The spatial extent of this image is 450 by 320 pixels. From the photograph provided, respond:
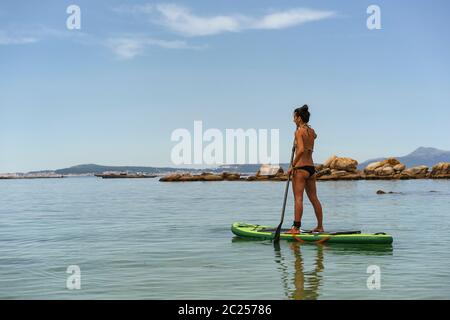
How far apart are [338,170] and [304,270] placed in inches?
4101

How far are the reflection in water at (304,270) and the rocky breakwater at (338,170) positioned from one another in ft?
312

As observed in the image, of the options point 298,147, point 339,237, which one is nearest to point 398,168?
point 339,237

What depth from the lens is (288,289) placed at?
30.9 ft

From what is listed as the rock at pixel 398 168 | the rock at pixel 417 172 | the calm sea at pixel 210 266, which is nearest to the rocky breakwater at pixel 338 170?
the rock at pixel 398 168

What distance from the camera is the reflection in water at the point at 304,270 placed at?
9.19m

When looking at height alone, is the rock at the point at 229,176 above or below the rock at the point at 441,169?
below

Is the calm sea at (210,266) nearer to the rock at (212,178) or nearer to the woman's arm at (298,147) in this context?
the woman's arm at (298,147)

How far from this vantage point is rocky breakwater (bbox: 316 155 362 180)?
109 meters

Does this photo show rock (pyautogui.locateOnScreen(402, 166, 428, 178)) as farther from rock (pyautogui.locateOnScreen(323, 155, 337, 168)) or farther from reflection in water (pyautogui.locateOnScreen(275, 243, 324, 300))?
reflection in water (pyautogui.locateOnScreen(275, 243, 324, 300))

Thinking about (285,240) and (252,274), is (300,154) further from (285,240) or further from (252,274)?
(252,274)

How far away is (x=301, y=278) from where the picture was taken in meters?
10.4

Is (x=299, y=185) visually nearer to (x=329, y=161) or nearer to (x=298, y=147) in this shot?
(x=298, y=147)

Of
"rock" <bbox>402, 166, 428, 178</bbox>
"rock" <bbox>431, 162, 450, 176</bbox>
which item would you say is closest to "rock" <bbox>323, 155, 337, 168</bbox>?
"rock" <bbox>402, 166, 428, 178</bbox>
